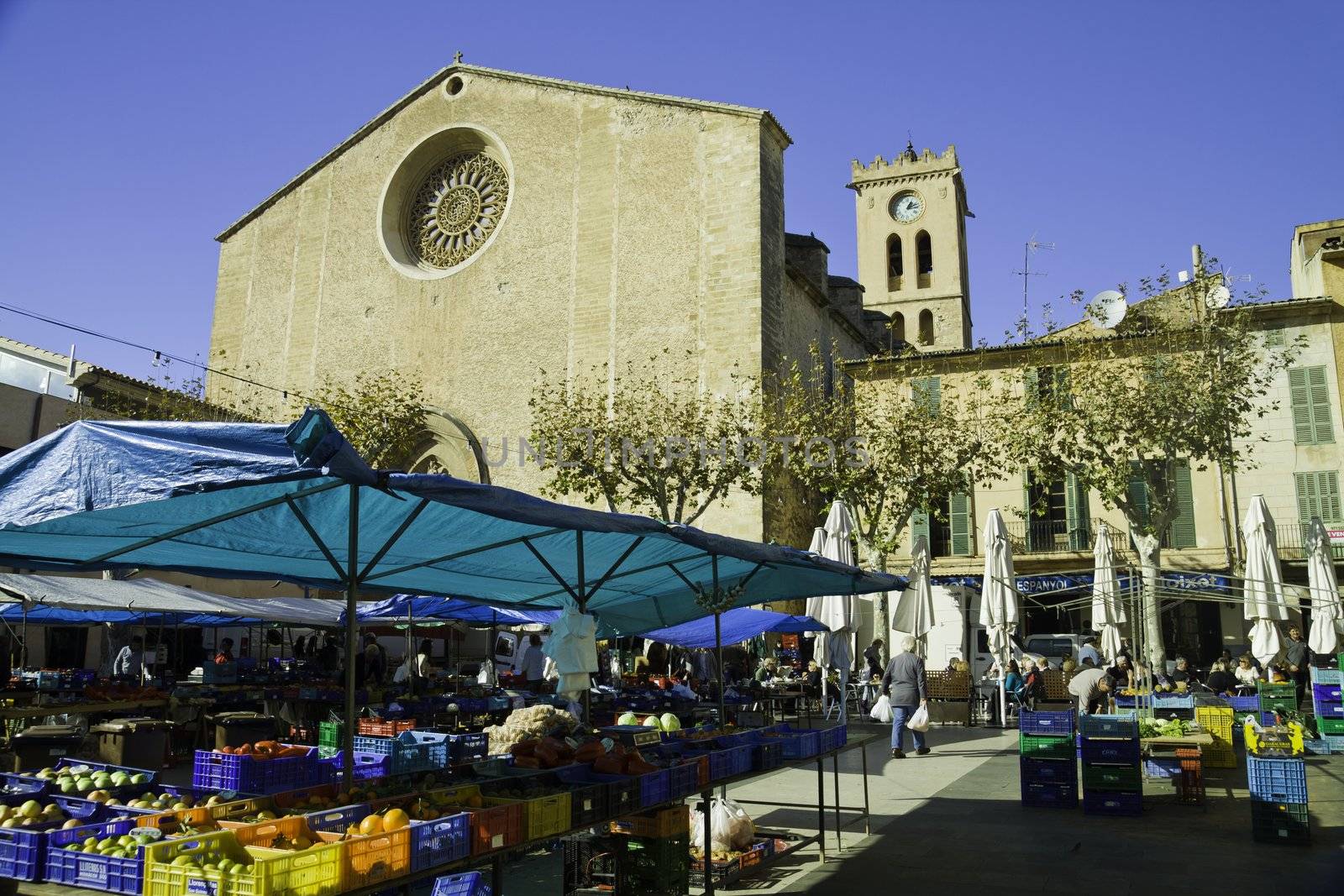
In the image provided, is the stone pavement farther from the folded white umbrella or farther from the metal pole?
the folded white umbrella

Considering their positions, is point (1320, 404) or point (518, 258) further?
point (518, 258)

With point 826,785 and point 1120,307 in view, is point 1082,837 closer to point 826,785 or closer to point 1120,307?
point 826,785

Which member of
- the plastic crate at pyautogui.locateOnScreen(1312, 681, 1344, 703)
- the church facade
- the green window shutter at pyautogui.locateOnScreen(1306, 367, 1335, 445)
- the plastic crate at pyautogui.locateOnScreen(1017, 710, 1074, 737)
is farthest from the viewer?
the church facade

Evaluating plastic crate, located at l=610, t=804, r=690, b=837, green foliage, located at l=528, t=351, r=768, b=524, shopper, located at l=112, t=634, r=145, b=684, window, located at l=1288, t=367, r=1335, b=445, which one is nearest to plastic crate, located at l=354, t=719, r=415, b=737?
plastic crate, located at l=610, t=804, r=690, b=837

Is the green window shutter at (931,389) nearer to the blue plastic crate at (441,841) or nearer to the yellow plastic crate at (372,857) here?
the blue plastic crate at (441,841)

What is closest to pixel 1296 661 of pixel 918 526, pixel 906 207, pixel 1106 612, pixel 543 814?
pixel 1106 612

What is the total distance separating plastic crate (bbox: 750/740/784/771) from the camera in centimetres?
693

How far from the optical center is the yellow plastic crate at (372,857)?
12.3 feet

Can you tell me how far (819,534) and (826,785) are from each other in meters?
6.14

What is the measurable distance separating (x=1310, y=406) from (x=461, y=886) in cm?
2485

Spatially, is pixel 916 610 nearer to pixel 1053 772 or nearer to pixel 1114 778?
pixel 1053 772

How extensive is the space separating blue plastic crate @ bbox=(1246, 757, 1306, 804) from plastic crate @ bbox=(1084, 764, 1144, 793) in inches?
48.5

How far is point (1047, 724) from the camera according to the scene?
30.9ft

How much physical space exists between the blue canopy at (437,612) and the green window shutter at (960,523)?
1444 cm
